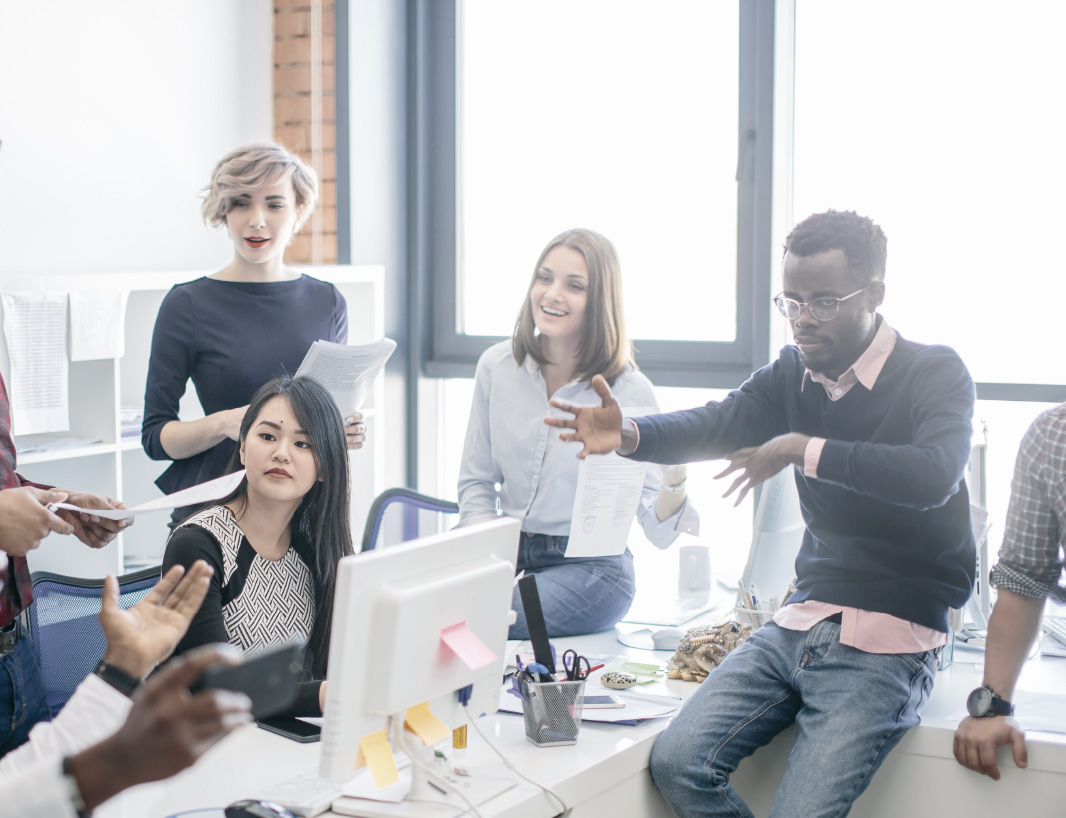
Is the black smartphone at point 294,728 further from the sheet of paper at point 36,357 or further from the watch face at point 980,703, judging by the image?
the sheet of paper at point 36,357

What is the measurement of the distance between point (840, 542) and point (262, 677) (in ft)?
4.37

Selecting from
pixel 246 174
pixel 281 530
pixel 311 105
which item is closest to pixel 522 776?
pixel 281 530

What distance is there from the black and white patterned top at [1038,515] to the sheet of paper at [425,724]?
3.61ft

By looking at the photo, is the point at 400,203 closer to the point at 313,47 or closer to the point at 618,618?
the point at 313,47

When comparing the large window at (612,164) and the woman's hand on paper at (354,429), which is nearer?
the woman's hand on paper at (354,429)

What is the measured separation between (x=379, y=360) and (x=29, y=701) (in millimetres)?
1145

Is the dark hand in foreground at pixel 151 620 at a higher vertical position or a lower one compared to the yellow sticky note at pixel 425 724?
higher

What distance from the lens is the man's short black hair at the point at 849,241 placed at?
196 cm

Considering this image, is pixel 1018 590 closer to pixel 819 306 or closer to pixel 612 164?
pixel 819 306

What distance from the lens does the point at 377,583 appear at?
4.23ft

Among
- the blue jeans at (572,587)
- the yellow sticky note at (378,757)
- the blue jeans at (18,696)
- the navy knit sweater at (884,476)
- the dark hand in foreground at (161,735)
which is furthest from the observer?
the blue jeans at (572,587)

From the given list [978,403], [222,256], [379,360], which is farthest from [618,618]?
[222,256]

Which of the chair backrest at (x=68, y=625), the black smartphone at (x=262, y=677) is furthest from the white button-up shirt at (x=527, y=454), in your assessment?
the black smartphone at (x=262, y=677)

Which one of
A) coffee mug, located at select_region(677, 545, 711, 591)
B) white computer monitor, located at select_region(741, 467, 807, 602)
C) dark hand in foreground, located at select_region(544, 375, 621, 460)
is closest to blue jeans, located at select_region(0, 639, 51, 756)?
dark hand in foreground, located at select_region(544, 375, 621, 460)
